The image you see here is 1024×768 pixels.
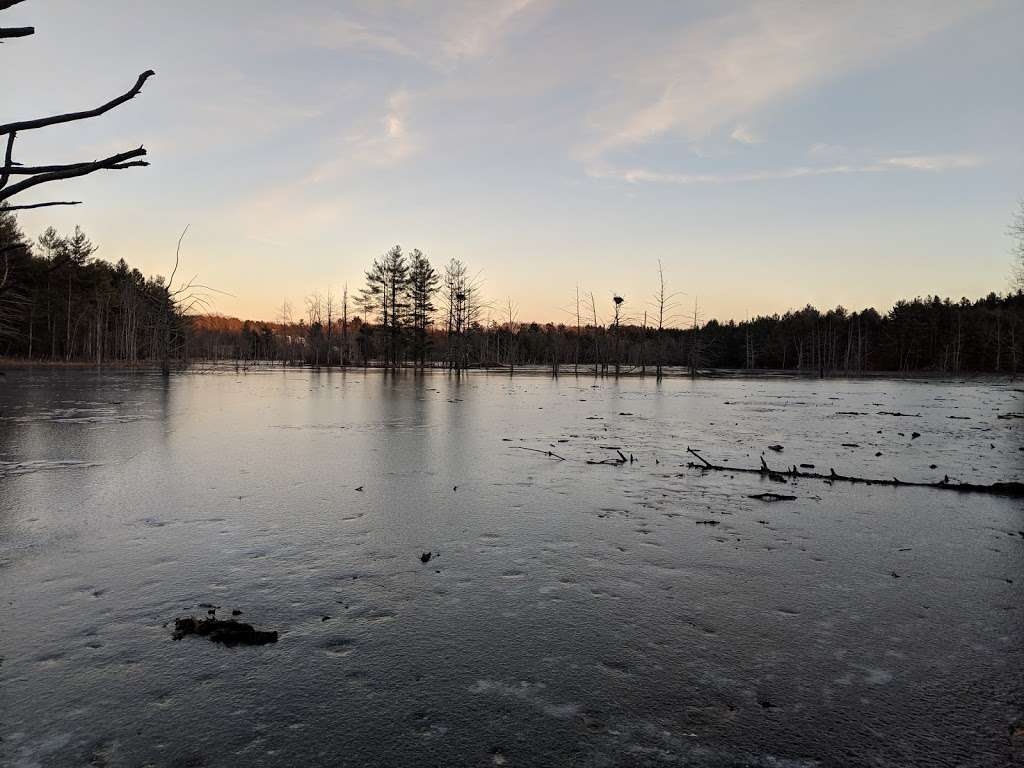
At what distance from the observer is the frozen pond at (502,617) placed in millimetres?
3031

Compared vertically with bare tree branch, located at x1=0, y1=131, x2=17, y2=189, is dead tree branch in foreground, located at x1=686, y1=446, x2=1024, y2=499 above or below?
below

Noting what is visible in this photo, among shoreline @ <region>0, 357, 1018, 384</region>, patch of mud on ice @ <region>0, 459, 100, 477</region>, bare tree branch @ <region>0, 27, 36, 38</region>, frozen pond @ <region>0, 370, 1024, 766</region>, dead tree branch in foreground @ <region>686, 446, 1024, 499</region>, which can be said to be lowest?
frozen pond @ <region>0, 370, 1024, 766</region>

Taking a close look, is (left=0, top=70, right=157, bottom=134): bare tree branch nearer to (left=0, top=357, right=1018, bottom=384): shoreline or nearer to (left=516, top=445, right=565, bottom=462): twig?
(left=516, top=445, right=565, bottom=462): twig

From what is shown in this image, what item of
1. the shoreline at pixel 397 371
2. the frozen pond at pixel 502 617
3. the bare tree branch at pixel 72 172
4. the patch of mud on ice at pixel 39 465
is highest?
the bare tree branch at pixel 72 172

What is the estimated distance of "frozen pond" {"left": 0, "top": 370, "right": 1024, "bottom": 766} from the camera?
303cm

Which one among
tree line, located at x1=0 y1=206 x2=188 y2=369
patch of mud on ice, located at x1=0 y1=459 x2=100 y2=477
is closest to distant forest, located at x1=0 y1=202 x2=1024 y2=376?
tree line, located at x1=0 y1=206 x2=188 y2=369

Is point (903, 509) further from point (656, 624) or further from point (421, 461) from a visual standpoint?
point (421, 461)

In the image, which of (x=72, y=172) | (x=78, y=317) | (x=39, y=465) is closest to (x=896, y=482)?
(x=72, y=172)

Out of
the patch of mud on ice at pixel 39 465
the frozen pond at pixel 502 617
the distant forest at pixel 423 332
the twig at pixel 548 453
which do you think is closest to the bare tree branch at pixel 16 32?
the frozen pond at pixel 502 617

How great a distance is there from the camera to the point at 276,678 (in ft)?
11.5

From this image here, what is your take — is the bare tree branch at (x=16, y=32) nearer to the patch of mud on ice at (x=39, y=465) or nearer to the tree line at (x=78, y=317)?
the patch of mud on ice at (x=39, y=465)

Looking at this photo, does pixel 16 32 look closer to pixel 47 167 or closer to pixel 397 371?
pixel 47 167

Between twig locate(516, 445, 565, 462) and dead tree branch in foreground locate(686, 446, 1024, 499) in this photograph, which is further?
twig locate(516, 445, 565, 462)

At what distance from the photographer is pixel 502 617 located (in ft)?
14.4
